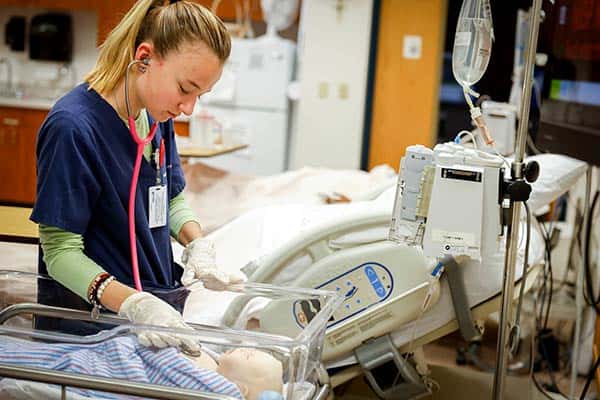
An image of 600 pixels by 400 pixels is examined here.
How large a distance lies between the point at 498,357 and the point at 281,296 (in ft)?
1.87

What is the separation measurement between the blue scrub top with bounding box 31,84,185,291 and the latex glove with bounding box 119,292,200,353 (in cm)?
18

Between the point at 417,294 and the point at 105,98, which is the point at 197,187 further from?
the point at 105,98

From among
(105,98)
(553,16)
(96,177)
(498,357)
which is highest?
(553,16)

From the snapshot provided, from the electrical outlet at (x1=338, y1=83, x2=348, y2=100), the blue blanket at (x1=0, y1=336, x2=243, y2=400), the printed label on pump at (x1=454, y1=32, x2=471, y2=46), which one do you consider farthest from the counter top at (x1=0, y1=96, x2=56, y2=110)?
the blue blanket at (x1=0, y1=336, x2=243, y2=400)

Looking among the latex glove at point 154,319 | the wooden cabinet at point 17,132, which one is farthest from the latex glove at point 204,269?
the wooden cabinet at point 17,132

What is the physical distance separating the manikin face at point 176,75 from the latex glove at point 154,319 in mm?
370

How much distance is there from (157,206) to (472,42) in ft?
2.58

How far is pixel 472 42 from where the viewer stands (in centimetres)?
182

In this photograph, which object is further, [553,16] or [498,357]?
[553,16]

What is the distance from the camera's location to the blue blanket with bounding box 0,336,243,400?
1.28 meters

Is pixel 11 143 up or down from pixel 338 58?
down

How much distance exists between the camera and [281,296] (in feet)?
5.32

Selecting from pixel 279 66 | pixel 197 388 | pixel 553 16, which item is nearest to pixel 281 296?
pixel 197 388

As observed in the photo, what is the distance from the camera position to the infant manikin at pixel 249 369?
1.30 metres
